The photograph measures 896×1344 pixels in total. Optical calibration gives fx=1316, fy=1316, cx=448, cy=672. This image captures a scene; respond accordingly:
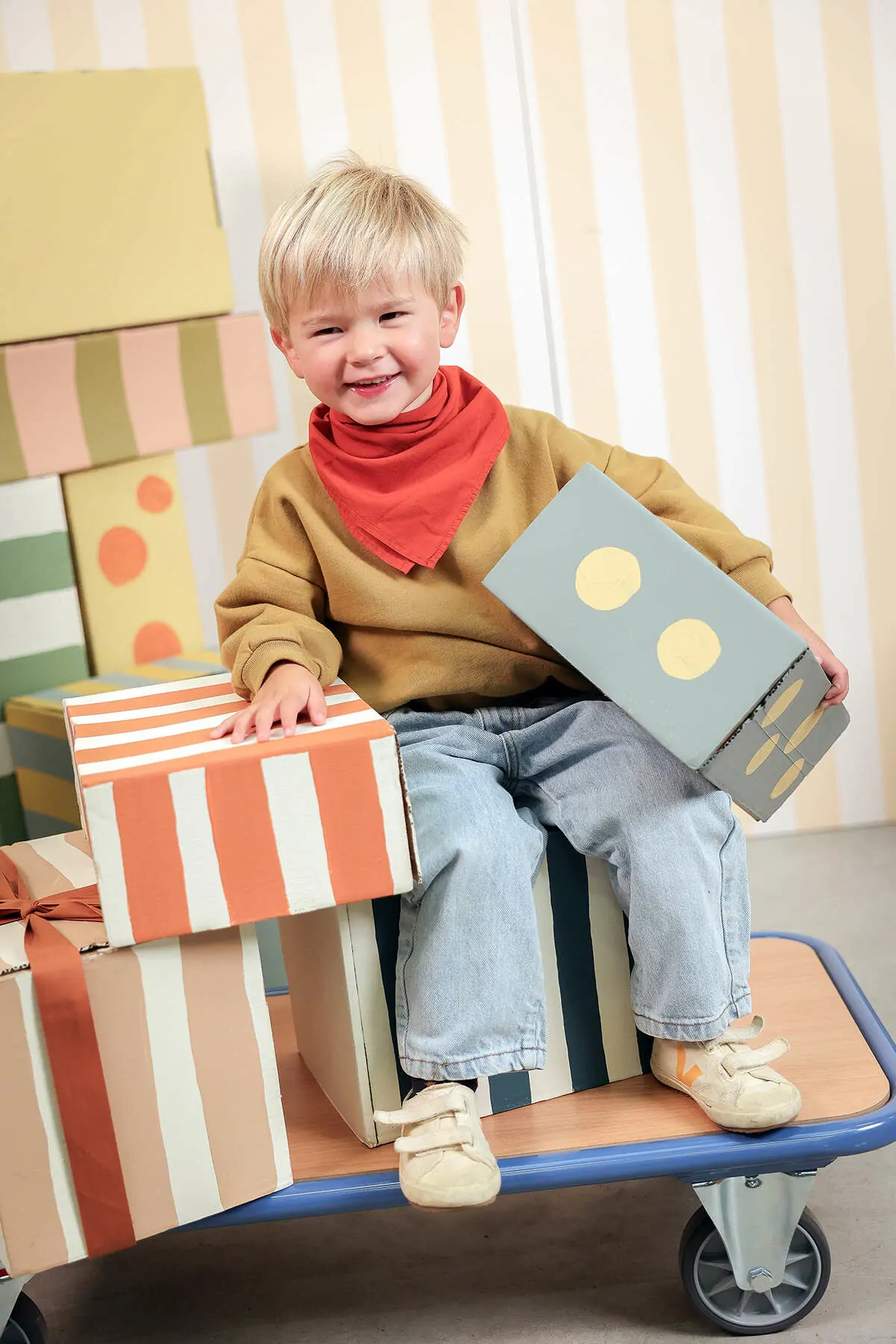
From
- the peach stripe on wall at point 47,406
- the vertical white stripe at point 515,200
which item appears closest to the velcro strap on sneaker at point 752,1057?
the peach stripe on wall at point 47,406

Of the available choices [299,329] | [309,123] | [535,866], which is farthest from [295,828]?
[309,123]

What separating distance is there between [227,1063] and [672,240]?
1.66 m

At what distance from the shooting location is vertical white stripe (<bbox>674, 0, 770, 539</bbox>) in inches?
85.7

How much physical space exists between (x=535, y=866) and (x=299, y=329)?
1.81ft

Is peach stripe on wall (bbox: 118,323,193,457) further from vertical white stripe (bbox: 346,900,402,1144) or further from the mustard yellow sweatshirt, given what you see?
vertical white stripe (bbox: 346,900,402,1144)

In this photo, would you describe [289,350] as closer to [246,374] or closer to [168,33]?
[246,374]

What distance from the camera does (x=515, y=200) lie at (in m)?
2.21

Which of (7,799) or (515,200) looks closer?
(7,799)

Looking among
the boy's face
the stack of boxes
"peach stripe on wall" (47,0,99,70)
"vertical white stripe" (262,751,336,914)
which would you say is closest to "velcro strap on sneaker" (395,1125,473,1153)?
"vertical white stripe" (262,751,336,914)

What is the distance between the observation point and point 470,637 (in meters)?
1.28

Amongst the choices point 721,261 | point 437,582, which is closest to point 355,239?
point 437,582

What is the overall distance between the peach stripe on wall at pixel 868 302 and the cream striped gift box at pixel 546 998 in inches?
51.6

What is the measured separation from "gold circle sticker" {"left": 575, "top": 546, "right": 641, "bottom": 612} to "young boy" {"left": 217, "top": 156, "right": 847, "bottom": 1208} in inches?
6.8

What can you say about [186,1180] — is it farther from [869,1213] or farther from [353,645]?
[869,1213]
